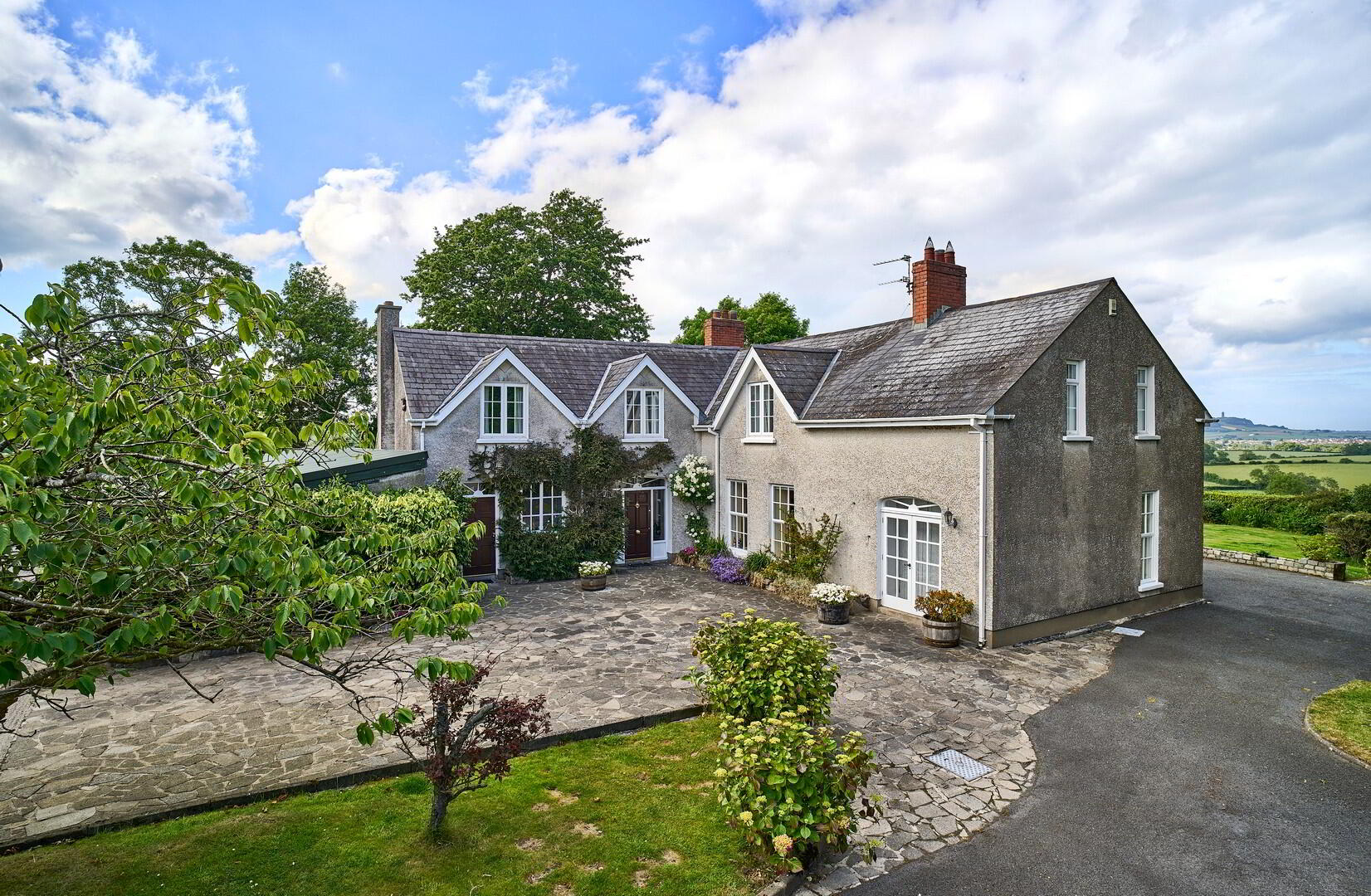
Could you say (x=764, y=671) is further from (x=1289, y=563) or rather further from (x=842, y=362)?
(x=1289, y=563)

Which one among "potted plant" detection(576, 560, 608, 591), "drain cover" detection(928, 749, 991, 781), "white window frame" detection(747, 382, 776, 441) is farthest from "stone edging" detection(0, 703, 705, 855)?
"white window frame" detection(747, 382, 776, 441)

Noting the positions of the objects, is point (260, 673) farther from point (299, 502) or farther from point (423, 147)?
point (423, 147)

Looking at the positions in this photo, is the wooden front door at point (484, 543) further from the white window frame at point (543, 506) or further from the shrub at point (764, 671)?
the shrub at point (764, 671)

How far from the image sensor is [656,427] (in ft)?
72.6

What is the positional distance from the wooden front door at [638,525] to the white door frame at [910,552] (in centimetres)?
883

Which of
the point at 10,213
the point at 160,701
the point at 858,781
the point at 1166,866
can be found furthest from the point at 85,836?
the point at 1166,866

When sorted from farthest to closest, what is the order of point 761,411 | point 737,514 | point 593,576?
point 737,514 → point 761,411 → point 593,576

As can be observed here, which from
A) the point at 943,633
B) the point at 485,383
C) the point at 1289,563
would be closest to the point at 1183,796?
the point at 943,633

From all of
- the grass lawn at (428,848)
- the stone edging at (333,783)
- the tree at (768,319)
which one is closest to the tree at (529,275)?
the tree at (768,319)

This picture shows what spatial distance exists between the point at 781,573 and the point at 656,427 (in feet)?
23.0

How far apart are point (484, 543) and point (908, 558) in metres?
11.9

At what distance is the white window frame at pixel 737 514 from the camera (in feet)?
68.2

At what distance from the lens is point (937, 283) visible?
60.6ft

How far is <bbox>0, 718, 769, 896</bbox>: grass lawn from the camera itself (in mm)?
5957
